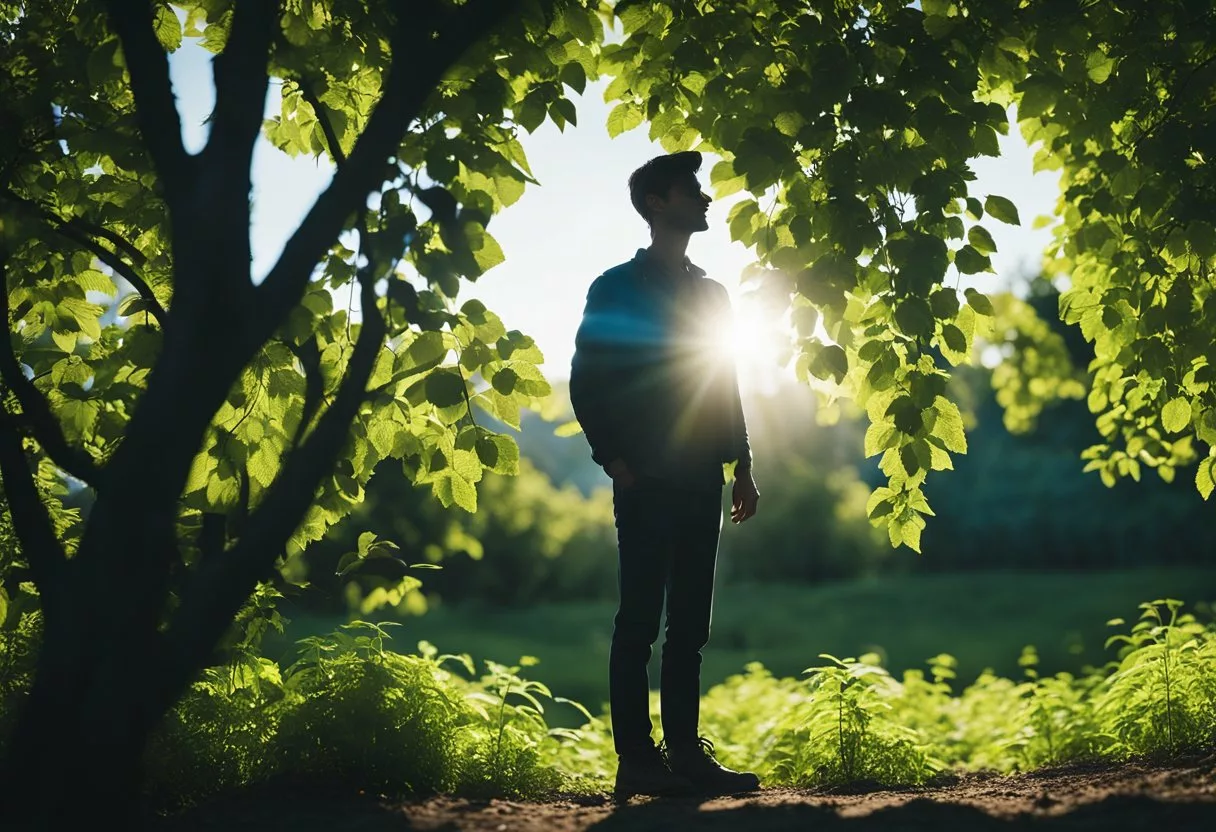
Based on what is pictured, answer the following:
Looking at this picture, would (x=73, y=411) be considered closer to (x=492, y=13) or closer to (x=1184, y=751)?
(x=492, y=13)

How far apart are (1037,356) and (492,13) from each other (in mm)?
7981

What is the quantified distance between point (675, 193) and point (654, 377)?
79 cm

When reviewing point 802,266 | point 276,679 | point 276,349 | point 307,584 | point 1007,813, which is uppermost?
point 802,266

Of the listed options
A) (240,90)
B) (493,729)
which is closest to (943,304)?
(240,90)

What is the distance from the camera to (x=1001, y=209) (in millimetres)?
3432

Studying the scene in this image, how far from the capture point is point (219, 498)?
337 cm

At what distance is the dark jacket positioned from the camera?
3512mm

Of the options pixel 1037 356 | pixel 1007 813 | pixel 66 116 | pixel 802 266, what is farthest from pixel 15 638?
pixel 1037 356

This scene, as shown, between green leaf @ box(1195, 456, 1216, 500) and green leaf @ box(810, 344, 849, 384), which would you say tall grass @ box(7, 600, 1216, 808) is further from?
green leaf @ box(810, 344, 849, 384)

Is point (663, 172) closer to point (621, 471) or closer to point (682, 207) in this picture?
point (682, 207)

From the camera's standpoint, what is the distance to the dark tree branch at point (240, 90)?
256 cm

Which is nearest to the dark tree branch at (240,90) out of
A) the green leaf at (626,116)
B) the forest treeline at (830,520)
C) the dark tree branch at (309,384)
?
the dark tree branch at (309,384)

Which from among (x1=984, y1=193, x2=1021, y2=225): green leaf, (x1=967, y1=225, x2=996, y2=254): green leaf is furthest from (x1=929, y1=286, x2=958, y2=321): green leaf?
(x1=984, y1=193, x2=1021, y2=225): green leaf

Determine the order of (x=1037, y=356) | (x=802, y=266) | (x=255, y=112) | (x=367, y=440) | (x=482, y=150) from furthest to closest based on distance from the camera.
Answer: (x=1037, y=356) < (x=367, y=440) < (x=802, y=266) < (x=482, y=150) < (x=255, y=112)
